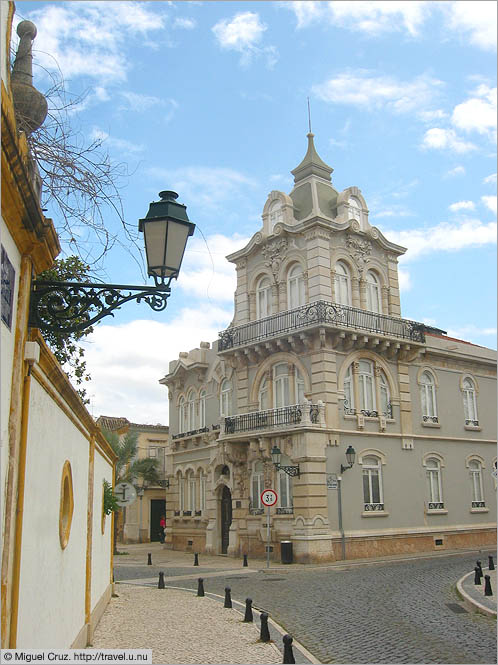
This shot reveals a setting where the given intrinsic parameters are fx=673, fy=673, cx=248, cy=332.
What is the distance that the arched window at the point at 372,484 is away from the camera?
2597cm

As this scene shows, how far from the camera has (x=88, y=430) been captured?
31.9 ft

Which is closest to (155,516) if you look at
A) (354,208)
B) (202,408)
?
(202,408)

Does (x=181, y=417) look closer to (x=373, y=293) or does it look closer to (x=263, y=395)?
(x=263, y=395)

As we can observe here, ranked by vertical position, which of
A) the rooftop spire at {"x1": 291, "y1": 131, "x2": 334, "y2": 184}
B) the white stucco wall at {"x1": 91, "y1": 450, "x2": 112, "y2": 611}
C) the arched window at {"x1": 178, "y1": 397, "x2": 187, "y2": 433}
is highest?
the rooftop spire at {"x1": 291, "y1": 131, "x2": 334, "y2": 184}

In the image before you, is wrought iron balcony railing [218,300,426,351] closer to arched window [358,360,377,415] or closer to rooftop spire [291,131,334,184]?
arched window [358,360,377,415]

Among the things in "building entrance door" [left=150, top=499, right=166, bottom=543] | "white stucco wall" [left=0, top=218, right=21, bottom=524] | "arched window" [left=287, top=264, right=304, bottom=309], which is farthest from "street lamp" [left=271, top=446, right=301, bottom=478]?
"building entrance door" [left=150, top=499, right=166, bottom=543]

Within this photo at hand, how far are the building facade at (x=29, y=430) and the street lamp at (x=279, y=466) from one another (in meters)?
15.5

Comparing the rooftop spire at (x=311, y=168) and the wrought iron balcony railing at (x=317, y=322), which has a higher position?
the rooftop spire at (x=311, y=168)

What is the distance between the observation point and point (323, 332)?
984 inches

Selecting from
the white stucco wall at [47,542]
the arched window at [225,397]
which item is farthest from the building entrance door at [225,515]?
the white stucco wall at [47,542]

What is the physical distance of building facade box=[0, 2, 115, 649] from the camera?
4543 mm

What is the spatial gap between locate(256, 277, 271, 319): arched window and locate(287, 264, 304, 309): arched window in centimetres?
124

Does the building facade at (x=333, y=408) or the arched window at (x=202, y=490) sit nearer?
the building facade at (x=333, y=408)

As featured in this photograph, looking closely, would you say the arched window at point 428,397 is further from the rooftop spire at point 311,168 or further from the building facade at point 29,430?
the building facade at point 29,430
